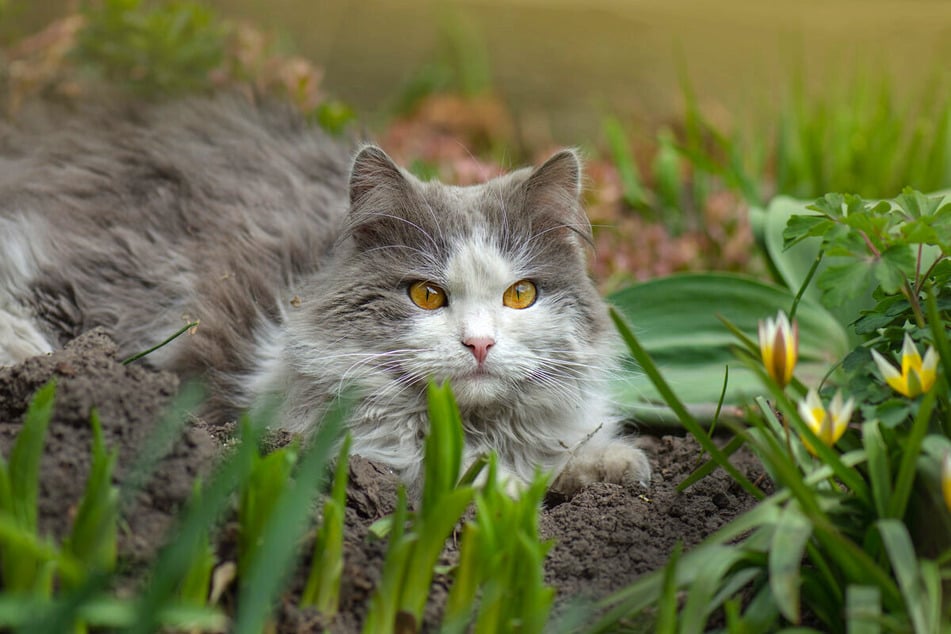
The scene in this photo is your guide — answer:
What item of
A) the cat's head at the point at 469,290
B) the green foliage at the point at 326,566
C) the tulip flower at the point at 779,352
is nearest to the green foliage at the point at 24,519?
the green foliage at the point at 326,566

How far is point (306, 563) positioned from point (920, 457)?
0.97 metres

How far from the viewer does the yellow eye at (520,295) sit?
2.04 metres

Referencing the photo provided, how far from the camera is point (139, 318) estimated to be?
2430 millimetres

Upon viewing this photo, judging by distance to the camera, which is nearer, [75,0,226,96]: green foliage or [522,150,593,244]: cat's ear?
[522,150,593,244]: cat's ear

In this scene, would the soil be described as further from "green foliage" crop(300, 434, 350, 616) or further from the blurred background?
the blurred background

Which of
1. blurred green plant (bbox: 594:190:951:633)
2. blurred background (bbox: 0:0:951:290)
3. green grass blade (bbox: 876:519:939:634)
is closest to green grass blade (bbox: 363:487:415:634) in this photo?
blurred green plant (bbox: 594:190:951:633)

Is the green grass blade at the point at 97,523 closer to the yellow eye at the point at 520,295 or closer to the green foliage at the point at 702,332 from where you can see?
the yellow eye at the point at 520,295

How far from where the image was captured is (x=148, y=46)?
11.2 ft

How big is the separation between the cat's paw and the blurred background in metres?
0.96

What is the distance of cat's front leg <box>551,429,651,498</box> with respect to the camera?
2.02 m

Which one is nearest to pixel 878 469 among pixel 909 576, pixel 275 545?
pixel 909 576

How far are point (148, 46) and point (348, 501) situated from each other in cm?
242

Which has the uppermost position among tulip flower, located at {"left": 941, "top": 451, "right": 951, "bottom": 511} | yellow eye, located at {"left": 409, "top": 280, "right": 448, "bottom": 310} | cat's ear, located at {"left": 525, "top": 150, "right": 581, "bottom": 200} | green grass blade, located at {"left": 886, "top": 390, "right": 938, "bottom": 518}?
cat's ear, located at {"left": 525, "top": 150, "right": 581, "bottom": 200}

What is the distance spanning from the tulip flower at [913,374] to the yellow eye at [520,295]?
838mm
